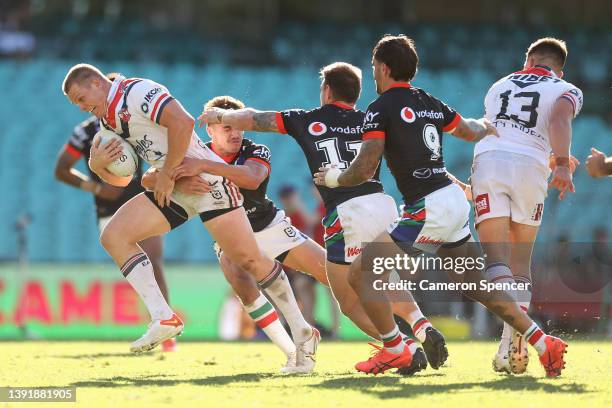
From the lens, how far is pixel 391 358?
7.02 m

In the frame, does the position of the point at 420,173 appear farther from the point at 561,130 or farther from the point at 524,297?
the point at 524,297

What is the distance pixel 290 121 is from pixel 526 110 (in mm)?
1624

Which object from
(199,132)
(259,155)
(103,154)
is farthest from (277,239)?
(199,132)

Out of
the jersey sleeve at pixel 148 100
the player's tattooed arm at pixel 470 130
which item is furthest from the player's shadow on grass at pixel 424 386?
the jersey sleeve at pixel 148 100

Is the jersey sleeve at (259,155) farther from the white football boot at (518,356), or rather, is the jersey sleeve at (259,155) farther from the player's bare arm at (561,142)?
the white football boot at (518,356)

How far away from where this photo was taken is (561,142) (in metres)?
7.07

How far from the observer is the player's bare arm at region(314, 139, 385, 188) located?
21.6 feet

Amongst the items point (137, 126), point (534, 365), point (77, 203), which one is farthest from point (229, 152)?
point (77, 203)

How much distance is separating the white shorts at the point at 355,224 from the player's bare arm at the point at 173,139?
111cm

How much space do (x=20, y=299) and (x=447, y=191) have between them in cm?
800

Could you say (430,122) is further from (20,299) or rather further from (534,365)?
(20,299)

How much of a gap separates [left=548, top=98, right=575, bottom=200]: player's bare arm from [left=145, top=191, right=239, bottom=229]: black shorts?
218 centimetres

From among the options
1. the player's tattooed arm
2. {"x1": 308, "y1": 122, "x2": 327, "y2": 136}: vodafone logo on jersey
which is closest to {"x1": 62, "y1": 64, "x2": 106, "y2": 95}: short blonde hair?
{"x1": 308, "y1": 122, "x2": 327, "y2": 136}: vodafone logo on jersey

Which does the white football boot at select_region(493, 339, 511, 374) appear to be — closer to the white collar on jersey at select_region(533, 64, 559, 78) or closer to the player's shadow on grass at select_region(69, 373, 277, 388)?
the player's shadow on grass at select_region(69, 373, 277, 388)
